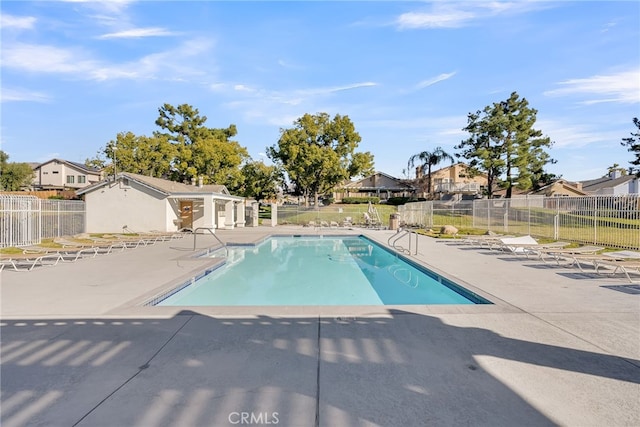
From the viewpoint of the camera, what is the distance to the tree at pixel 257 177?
128 ft

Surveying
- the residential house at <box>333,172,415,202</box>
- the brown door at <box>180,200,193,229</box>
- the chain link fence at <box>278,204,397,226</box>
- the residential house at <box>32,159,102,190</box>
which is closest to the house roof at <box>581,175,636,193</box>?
the residential house at <box>333,172,415,202</box>

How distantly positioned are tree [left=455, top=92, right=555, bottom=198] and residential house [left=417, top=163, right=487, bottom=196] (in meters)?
10.7

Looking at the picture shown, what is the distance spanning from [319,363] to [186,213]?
853 inches

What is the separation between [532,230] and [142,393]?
1790 cm

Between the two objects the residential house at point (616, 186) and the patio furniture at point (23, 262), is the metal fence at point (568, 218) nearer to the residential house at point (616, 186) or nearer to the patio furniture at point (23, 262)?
the patio furniture at point (23, 262)

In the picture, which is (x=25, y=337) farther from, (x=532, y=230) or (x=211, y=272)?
(x=532, y=230)

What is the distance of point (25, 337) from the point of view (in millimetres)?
4109

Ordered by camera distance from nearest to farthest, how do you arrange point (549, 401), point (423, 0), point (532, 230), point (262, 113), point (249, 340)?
point (549, 401) → point (249, 340) → point (423, 0) → point (532, 230) → point (262, 113)

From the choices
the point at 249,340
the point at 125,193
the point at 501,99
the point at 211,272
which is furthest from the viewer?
the point at 501,99

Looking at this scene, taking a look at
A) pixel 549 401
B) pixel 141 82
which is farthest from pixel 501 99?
pixel 549 401

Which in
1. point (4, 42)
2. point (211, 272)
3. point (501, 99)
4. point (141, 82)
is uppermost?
point (501, 99)

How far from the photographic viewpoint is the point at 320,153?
122 feet

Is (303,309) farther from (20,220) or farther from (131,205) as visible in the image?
(131,205)

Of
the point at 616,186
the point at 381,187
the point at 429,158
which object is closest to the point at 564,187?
the point at 616,186
